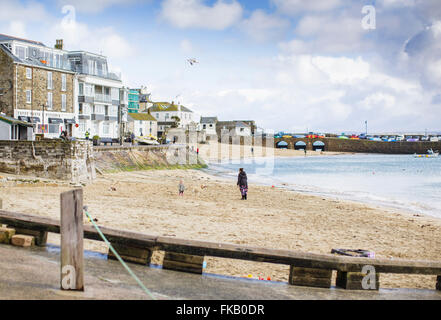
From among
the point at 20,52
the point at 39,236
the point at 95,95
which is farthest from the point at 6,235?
the point at 95,95

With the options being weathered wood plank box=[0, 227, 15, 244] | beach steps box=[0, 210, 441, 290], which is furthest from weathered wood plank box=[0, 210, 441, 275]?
weathered wood plank box=[0, 227, 15, 244]

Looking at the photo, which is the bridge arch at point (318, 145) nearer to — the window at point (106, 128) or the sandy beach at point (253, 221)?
the window at point (106, 128)

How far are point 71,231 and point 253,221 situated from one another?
1102 centimetres

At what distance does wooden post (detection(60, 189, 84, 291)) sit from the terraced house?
37.2 m

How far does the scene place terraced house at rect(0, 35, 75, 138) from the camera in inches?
1655

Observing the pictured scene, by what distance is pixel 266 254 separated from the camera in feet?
23.4

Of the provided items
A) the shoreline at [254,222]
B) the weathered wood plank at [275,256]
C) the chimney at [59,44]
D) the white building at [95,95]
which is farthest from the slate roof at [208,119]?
the weathered wood plank at [275,256]

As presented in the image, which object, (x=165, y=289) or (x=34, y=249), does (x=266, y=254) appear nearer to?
(x=165, y=289)

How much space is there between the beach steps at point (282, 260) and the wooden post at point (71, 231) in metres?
1.79

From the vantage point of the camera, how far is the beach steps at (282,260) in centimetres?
722

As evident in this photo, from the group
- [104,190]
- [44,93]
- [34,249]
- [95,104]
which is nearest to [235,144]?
[95,104]
